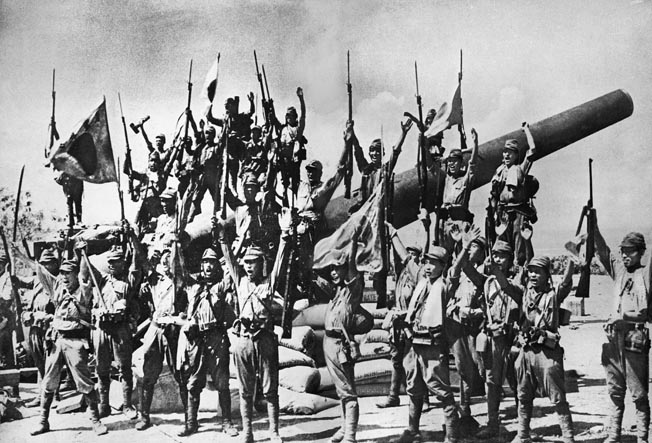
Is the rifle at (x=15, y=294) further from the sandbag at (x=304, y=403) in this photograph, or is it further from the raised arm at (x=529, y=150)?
the raised arm at (x=529, y=150)

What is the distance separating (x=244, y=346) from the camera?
768 cm

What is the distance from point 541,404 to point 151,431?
442 centimetres

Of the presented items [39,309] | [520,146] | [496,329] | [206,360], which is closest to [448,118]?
[520,146]

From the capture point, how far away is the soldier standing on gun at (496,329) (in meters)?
7.40

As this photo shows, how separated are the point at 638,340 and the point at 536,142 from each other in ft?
8.32

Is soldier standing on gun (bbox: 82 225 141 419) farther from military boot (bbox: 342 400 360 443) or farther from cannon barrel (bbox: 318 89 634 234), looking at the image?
military boot (bbox: 342 400 360 443)

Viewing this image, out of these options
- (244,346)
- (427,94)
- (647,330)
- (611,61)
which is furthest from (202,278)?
(611,61)

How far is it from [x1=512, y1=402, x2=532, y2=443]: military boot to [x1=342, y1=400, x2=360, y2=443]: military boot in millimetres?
1615

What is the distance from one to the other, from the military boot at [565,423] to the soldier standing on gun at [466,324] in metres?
0.92

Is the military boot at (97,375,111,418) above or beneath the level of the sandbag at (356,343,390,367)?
beneath

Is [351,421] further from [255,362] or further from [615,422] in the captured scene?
[615,422]

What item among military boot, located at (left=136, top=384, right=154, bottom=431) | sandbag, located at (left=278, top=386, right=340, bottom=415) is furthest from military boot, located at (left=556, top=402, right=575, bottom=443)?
military boot, located at (left=136, top=384, right=154, bottom=431)

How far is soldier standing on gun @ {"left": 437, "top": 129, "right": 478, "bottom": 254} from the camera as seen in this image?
8.02m

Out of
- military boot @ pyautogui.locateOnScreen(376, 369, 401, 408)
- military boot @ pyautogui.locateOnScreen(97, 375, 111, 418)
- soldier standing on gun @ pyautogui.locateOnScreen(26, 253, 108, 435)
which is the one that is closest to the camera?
military boot @ pyautogui.locateOnScreen(376, 369, 401, 408)
